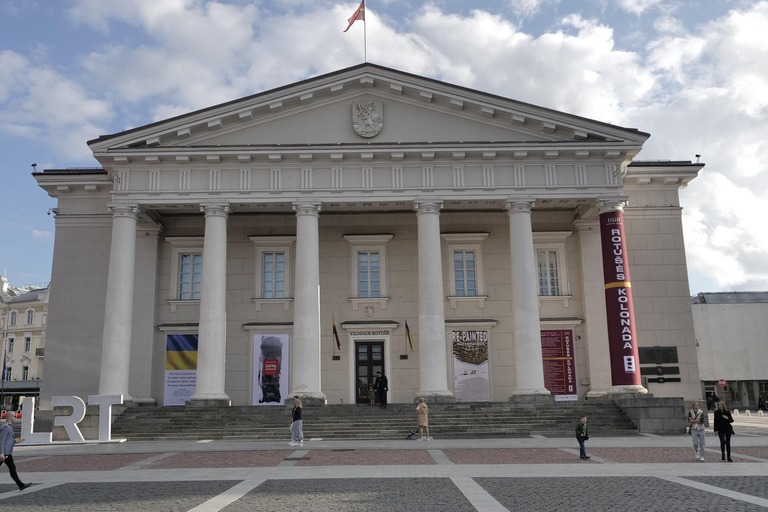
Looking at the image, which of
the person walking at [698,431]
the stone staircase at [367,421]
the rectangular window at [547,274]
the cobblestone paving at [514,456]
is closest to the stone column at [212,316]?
the stone staircase at [367,421]

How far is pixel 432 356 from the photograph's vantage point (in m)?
28.0

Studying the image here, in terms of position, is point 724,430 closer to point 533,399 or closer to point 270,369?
point 533,399

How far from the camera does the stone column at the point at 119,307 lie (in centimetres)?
2781

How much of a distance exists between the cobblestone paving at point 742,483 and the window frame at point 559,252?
61.8 feet

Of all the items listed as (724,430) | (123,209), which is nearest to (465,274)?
(123,209)

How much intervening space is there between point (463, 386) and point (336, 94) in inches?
555

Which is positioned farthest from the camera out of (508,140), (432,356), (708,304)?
(708,304)

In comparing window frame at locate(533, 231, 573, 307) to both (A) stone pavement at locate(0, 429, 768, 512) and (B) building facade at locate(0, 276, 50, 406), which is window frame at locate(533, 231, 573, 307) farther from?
(B) building facade at locate(0, 276, 50, 406)

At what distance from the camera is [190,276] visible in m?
32.7

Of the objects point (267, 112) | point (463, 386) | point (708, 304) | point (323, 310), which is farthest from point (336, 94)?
point (708, 304)

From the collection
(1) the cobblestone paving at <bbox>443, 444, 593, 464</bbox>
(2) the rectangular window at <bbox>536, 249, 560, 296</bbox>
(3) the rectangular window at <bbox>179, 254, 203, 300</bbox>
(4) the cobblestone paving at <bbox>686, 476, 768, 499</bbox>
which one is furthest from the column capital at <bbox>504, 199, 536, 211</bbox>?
(4) the cobblestone paving at <bbox>686, 476, 768, 499</bbox>

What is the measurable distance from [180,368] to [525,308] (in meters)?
15.5

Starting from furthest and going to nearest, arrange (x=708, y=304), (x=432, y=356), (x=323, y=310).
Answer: (x=708, y=304)
(x=323, y=310)
(x=432, y=356)

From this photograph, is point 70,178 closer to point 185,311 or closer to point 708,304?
point 185,311
